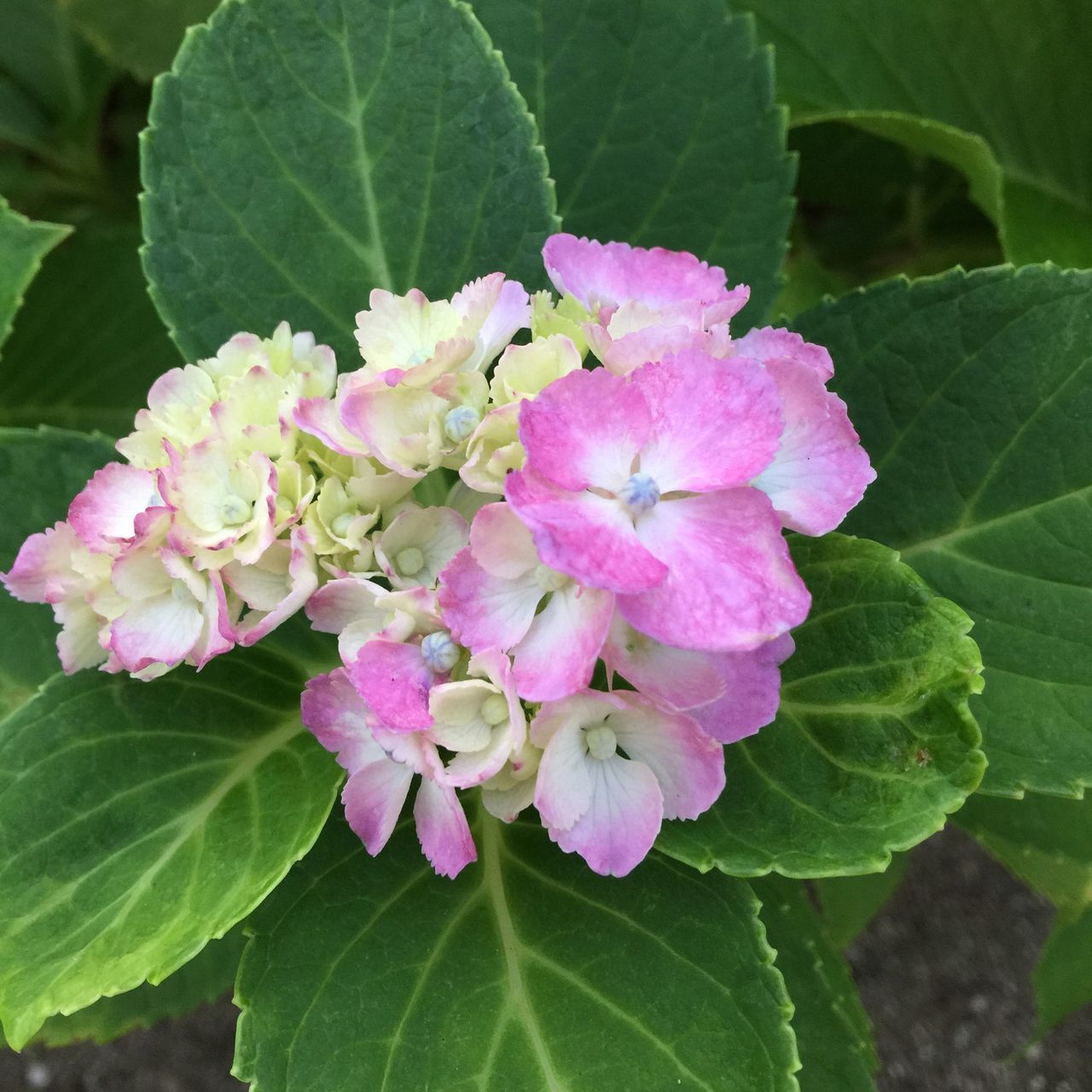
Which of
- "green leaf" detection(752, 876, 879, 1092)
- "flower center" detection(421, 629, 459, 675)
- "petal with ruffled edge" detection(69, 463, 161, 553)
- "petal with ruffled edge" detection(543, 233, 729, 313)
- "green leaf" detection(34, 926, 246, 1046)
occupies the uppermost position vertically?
"petal with ruffled edge" detection(543, 233, 729, 313)

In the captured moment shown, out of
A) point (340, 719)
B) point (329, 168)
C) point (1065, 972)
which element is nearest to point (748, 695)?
point (340, 719)

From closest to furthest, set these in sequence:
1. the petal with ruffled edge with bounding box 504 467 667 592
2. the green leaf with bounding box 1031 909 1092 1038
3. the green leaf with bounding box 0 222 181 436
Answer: the petal with ruffled edge with bounding box 504 467 667 592, the green leaf with bounding box 1031 909 1092 1038, the green leaf with bounding box 0 222 181 436

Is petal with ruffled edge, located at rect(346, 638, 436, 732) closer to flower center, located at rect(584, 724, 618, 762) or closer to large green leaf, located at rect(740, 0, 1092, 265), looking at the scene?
flower center, located at rect(584, 724, 618, 762)

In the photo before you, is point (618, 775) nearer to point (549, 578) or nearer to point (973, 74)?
point (549, 578)

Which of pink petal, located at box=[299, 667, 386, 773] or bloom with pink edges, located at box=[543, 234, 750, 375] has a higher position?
bloom with pink edges, located at box=[543, 234, 750, 375]

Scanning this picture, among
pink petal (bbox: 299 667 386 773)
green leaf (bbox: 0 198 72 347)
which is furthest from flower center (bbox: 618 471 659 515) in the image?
green leaf (bbox: 0 198 72 347)


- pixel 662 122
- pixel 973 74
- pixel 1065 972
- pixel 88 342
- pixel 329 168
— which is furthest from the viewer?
pixel 88 342

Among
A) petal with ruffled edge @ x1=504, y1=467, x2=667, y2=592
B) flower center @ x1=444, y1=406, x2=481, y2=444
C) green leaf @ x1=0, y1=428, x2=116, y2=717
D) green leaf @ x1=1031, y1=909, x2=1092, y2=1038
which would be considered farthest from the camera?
green leaf @ x1=1031, y1=909, x2=1092, y2=1038
